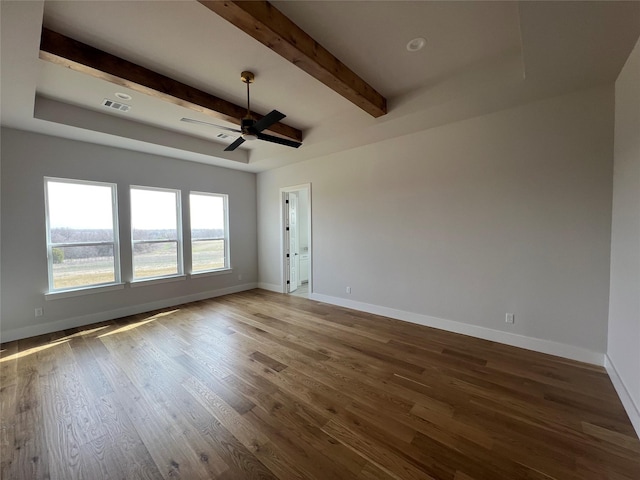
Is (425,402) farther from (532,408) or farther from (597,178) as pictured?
(597,178)

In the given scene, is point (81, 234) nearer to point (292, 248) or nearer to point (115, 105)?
point (115, 105)

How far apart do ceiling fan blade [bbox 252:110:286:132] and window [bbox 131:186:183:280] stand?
10.3 ft

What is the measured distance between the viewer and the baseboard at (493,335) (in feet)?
8.77

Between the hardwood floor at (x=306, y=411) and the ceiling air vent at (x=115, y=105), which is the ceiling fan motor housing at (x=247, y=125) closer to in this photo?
the ceiling air vent at (x=115, y=105)

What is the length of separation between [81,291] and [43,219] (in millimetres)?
1171

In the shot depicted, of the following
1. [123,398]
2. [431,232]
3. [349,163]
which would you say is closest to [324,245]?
[349,163]

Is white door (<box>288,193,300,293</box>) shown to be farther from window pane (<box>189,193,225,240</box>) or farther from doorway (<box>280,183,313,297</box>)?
window pane (<box>189,193,225,240</box>)

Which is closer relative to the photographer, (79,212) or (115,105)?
(115,105)

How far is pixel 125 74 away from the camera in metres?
2.48

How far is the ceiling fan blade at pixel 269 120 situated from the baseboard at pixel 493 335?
10.6 feet

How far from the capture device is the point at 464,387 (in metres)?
2.29

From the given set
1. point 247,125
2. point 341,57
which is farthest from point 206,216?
point 341,57

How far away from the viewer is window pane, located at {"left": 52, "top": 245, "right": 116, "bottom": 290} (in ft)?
12.4

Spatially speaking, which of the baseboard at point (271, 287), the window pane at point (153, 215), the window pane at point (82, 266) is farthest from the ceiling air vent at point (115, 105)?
the baseboard at point (271, 287)
